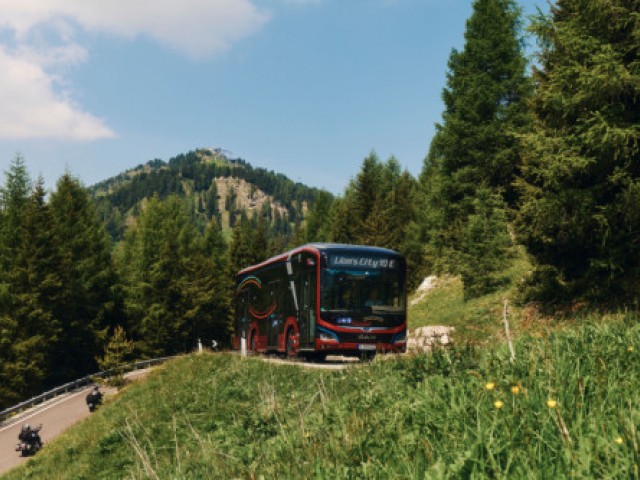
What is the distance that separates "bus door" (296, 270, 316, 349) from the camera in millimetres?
18391

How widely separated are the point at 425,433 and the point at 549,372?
1.13 meters

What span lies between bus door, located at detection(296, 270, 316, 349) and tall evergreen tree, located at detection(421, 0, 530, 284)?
15371mm

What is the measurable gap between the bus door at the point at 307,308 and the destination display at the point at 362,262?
786 millimetres

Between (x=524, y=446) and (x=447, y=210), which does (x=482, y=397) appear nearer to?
(x=524, y=446)

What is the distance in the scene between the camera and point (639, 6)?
15.6 m

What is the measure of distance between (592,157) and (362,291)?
24.6 ft

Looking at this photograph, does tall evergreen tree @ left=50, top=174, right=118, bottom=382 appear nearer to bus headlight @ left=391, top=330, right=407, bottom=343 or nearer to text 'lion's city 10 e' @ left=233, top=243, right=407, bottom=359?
text 'lion's city 10 e' @ left=233, top=243, right=407, bottom=359

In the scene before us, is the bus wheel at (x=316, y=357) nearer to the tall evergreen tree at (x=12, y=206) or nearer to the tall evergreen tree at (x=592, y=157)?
the tall evergreen tree at (x=592, y=157)

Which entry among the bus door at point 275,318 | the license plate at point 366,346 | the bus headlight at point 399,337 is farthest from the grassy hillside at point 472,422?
the bus door at point 275,318

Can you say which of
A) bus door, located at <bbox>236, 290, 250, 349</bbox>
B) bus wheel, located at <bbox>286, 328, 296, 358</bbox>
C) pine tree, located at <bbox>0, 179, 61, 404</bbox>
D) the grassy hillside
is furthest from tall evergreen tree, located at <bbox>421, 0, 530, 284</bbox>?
pine tree, located at <bbox>0, 179, 61, 404</bbox>

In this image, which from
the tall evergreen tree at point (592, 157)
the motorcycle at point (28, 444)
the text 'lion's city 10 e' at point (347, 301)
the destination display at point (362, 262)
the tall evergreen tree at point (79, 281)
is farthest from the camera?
the tall evergreen tree at point (79, 281)

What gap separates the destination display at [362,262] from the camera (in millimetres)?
18328

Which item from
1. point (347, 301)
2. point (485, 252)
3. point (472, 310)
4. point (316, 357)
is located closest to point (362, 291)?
point (347, 301)

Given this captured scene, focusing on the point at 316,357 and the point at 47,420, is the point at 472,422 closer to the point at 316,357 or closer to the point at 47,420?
the point at 316,357
